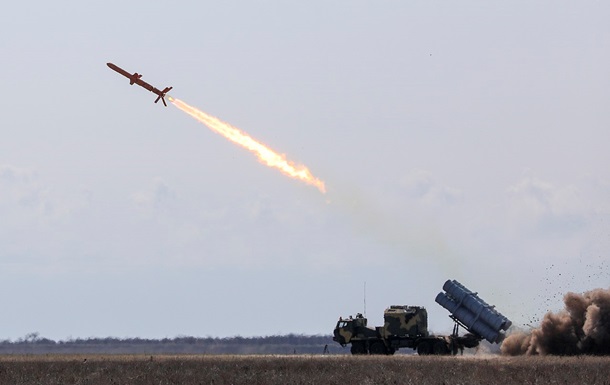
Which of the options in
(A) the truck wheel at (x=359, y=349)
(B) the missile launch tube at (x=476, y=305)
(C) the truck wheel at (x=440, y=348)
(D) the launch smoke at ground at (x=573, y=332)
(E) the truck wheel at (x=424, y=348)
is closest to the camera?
(D) the launch smoke at ground at (x=573, y=332)

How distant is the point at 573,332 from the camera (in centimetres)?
6588

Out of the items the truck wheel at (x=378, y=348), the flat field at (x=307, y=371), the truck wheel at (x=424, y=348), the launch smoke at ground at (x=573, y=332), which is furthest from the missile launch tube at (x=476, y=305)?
the flat field at (x=307, y=371)

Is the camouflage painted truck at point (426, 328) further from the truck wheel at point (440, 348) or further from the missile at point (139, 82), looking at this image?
the missile at point (139, 82)

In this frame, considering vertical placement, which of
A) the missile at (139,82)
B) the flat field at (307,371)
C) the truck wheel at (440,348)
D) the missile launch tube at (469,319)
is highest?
the missile at (139,82)

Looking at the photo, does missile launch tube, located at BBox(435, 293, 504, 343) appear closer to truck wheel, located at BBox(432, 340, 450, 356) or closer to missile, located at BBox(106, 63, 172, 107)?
truck wheel, located at BBox(432, 340, 450, 356)

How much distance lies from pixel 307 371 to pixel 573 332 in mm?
18933

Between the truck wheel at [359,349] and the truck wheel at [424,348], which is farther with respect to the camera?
the truck wheel at [359,349]

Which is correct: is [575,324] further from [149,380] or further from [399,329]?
[149,380]

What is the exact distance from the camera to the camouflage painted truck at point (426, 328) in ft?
224

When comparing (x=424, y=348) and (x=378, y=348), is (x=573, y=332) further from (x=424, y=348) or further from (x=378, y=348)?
(x=378, y=348)

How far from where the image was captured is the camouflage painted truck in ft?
224

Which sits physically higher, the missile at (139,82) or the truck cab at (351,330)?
the missile at (139,82)

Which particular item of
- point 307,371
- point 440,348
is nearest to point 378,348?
point 440,348

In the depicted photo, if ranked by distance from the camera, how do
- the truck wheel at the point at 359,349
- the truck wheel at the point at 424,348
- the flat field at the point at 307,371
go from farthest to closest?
1. the truck wheel at the point at 359,349
2. the truck wheel at the point at 424,348
3. the flat field at the point at 307,371
